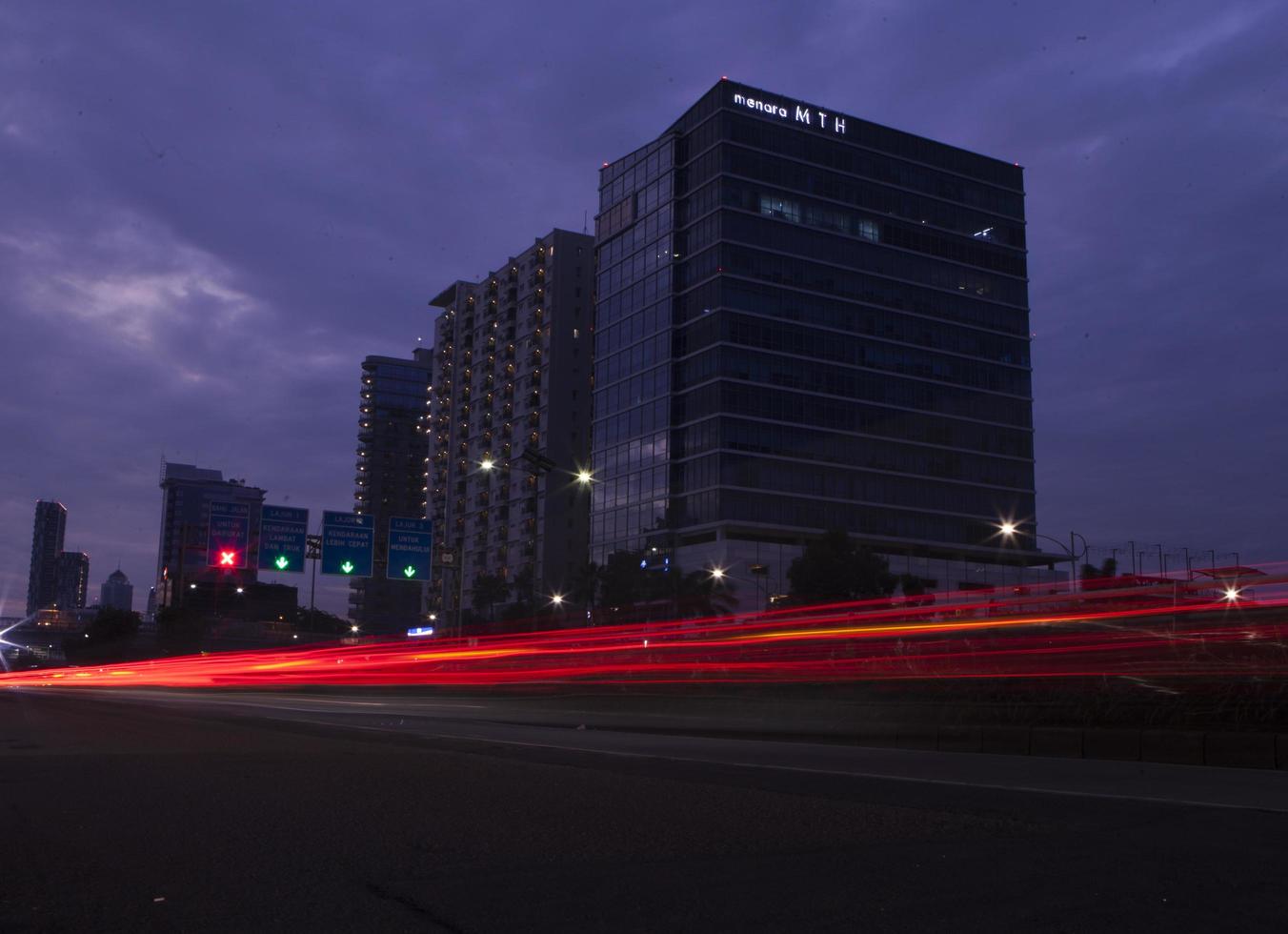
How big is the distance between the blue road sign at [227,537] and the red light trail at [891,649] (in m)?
6.33

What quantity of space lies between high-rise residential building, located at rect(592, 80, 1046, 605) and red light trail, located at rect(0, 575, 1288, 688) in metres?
44.3

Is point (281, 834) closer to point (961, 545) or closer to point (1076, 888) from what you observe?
point (1076, 888)

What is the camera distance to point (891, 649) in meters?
29.4

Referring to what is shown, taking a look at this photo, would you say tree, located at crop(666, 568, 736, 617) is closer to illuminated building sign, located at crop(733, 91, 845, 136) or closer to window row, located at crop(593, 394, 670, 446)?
window row, located at crop(593, 394, 670, 446)

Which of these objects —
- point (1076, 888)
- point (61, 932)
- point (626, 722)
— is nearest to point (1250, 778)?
point (1076, 888)

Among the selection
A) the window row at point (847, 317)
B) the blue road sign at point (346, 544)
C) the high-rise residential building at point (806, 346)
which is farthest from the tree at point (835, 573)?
the window row at point (847, 317)

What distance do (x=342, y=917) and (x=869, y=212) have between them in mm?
103220

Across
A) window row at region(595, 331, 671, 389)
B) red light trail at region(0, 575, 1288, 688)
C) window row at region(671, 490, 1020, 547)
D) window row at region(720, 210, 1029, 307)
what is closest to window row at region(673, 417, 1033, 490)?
window row at region(671, 490, 1020, 547)

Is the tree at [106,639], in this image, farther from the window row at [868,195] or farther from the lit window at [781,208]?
the window row at [868,195]

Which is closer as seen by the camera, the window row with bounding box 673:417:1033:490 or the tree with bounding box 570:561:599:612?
the tree with bounding box 570:561:599:612

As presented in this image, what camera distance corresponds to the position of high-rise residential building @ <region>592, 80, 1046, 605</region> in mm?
95500

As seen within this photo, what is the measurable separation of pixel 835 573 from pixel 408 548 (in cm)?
3065

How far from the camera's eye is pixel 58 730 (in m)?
18.9

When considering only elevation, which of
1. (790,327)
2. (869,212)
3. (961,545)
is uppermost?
(869,212)
